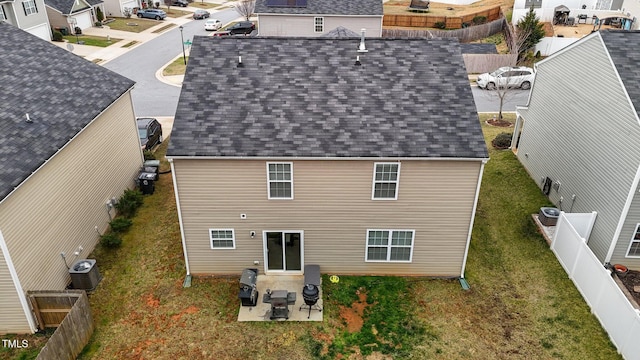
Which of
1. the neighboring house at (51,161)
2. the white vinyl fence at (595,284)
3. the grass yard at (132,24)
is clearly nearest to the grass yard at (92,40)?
the grass yard at (132,24)

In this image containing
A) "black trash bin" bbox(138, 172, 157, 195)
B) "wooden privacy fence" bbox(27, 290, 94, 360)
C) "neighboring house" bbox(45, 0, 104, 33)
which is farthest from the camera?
"neighboring house" bbox(45, 0, 104, 33)

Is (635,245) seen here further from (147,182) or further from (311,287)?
(147,182)

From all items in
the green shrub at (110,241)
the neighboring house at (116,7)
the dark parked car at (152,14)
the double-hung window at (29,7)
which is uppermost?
the double-hung window at (29,7)

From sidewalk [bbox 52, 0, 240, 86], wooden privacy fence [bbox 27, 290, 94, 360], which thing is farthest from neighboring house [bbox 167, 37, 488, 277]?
sidewalk [bbox 52, 0, 240, 86]

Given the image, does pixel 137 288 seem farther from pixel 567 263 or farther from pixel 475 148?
pixel 567 263

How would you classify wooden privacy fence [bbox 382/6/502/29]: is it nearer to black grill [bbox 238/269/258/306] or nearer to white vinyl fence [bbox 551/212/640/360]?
white vinyl fence [bbox 551/212/640/360]

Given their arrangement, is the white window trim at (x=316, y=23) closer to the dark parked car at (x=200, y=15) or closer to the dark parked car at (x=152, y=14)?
the dark parked car at (x=200, y=15)

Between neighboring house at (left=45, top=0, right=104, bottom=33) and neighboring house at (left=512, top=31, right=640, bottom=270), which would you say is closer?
neighboring house at (left=512, top=31, right=640, bottom=270)
